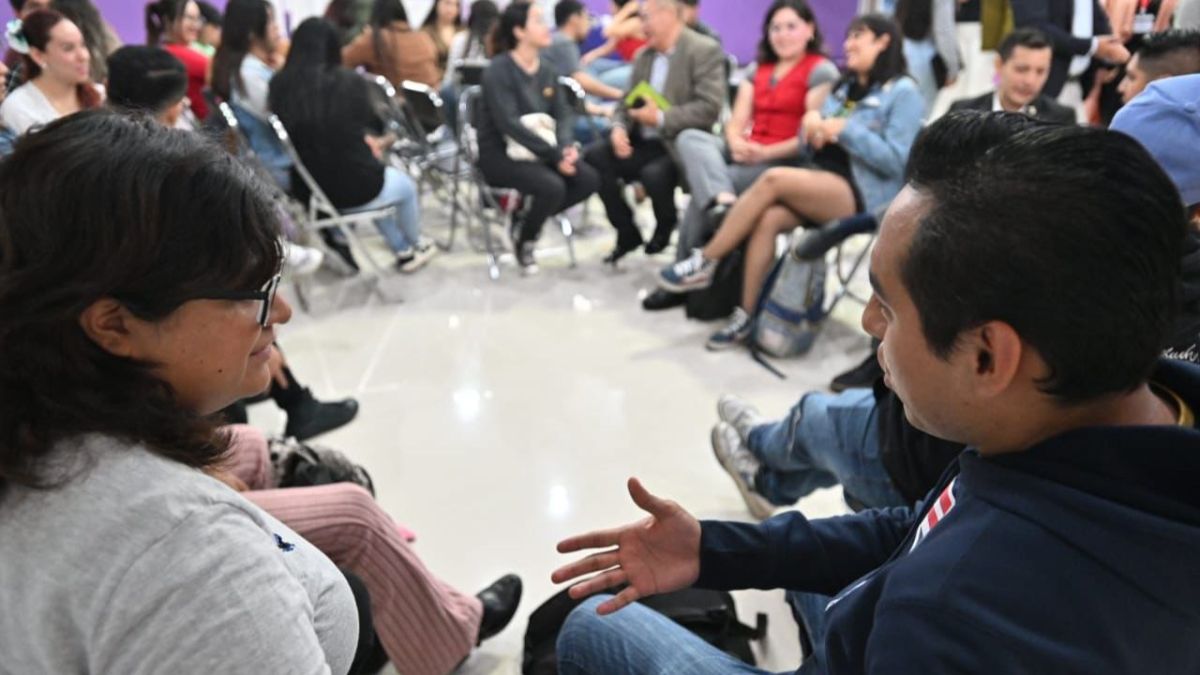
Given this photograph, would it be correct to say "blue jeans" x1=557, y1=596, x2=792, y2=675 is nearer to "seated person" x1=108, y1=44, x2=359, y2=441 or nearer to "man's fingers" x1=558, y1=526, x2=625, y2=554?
"man's fingers" x1=558, y1=526, x2=625, y2=554

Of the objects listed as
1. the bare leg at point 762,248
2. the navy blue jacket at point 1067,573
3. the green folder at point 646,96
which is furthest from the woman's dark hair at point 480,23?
the navy blue jacket at point 1067,573

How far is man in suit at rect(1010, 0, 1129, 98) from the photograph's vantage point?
4000 millimetres

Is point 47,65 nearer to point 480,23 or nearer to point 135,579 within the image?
point 135,579

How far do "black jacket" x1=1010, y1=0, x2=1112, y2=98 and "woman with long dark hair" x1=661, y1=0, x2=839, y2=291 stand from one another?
91 centimetres

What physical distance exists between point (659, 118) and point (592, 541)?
3454mm

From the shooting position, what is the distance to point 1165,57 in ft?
7.82

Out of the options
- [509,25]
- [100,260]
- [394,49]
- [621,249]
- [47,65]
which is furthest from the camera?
[394,49]

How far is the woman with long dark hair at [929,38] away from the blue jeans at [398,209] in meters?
2.42

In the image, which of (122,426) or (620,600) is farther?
(620,600)

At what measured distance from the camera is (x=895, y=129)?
3.50 meters

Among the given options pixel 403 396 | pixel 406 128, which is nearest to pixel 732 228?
pixel 403 396

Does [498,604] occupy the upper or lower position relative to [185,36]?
lower

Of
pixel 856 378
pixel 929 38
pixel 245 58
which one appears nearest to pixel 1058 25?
pixel 929 38

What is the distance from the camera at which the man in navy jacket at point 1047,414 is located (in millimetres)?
698
